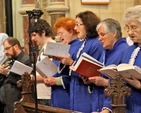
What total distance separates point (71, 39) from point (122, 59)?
114 cm

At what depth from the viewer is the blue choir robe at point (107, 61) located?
393cm

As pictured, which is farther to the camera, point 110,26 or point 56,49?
point 56,49

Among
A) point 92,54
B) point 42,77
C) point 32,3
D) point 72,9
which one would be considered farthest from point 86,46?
point 32,3

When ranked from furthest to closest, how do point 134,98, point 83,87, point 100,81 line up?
point 83,87
point 100,81
point 134,98

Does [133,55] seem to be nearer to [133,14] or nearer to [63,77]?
[133,14]

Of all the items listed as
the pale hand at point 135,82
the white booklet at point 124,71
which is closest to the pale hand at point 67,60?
the white booklet at point 124,71

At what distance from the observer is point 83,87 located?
445 cm

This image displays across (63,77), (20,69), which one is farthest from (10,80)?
(63,77)

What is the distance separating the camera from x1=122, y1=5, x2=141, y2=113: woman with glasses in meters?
3.57

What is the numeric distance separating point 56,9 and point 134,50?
12.9 ft

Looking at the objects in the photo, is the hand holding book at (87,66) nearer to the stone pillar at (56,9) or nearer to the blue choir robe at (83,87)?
the blue choir robe at (83,87)

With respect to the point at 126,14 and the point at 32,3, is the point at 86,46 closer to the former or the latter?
the point at 126,14

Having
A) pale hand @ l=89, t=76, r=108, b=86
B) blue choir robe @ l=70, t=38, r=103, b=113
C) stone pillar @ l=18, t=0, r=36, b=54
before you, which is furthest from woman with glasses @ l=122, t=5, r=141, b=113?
stone pillar @ l=18, t=0, r=36, b=54

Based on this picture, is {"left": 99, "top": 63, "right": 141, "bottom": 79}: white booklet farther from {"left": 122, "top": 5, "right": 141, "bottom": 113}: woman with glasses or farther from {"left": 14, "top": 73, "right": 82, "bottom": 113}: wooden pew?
{"left": 14, "top": 73, "right": 82, "bottom": 113}: wooden pew
